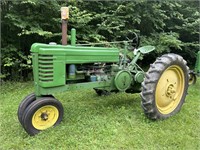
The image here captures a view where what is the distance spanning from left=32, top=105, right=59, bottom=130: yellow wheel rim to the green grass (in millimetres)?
101

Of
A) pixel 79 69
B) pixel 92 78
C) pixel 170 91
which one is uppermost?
pixel 79 69

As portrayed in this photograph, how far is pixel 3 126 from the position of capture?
11.9 ft

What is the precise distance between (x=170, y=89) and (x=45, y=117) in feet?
6.51

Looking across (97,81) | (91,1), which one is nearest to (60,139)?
(97,81)

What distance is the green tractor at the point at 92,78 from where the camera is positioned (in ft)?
10.8

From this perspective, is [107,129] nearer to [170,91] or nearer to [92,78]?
[92,78]

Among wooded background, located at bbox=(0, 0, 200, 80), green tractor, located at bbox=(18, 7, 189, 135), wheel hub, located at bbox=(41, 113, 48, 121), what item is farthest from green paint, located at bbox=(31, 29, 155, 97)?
wooded background, located at bbox=(0, 0, 200, 80)

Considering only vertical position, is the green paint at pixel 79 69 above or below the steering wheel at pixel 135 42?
below

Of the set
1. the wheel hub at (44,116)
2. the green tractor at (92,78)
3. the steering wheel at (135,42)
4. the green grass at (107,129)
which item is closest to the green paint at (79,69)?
the green tractor at (92,78)

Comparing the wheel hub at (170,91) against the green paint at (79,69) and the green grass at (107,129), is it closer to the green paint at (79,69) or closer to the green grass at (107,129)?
the green grass at (107,129)

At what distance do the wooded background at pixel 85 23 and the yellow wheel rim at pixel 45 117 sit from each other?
2682 millimetres

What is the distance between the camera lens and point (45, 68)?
10.8 feet

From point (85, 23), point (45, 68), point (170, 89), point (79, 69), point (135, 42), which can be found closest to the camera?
point (45, 68)

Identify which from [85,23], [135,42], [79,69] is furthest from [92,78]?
[85,23]
